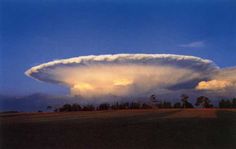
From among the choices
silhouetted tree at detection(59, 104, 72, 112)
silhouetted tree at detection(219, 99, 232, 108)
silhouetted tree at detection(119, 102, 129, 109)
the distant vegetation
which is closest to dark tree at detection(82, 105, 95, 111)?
the distant vegetation

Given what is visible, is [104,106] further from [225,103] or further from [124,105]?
[225,103]

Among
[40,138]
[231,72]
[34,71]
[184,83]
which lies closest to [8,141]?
[40,138]

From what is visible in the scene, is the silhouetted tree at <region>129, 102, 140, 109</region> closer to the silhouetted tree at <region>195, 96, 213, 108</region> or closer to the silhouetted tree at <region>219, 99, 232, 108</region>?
the silhouetted tree at <region>195, 96, 213, 108</region>

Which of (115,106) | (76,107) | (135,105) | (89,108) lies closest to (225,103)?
(135,105)

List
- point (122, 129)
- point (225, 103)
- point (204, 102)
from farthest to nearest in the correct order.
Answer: point (204, 102) → point (225, 103) → point (122, 129)

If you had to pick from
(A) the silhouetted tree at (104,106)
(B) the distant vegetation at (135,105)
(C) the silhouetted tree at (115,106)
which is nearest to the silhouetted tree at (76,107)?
(B) the distant vegetation at (135,105)

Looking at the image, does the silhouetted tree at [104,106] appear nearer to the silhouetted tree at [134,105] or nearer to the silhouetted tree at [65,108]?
the silhouetted tree at [134,105]

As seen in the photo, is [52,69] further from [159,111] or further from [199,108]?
[199,108]

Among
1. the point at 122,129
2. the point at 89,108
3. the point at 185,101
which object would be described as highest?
the point at 185,101
